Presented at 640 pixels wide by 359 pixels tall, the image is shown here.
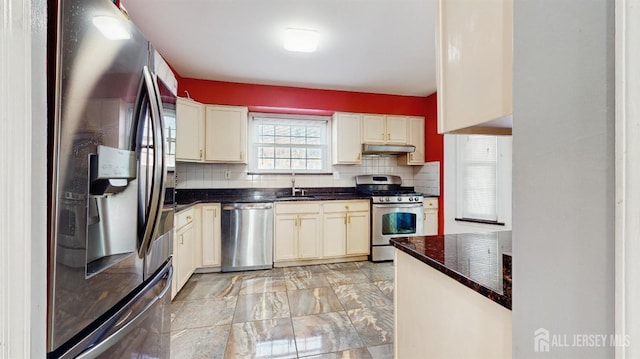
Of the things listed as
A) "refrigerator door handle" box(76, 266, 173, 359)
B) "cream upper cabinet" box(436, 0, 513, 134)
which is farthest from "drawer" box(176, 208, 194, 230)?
"cream upper cabinet" box(436, 0, 513, 134)

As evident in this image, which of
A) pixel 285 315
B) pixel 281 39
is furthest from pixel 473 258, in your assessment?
pixel 281 39

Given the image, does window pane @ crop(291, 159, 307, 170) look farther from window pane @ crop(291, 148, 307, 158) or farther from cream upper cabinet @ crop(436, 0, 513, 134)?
cream upper cabinet @ crop(436, 0, 513, 134)

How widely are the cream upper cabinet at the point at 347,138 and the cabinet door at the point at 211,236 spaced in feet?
5.87

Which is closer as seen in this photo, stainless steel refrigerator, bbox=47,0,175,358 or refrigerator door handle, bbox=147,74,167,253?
stainless steel refrigerator, bbox=47,0,175,358

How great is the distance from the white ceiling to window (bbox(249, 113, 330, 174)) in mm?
586

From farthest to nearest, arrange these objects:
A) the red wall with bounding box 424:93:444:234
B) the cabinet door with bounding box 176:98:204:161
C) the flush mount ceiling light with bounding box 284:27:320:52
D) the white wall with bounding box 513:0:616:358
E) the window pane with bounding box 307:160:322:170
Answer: the window pane with bounding box 307:160:322:170 < the red wall with bounding box 424:93:444:234 < the cabinet door with bounding box 176:98:204:161 < the flush mount ceiling light with bounding box 284:27:320:52 < the white wall with bounding box 513:0:616:358

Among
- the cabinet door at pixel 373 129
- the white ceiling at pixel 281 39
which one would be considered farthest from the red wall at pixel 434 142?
the cabinet door at pixel 373 129

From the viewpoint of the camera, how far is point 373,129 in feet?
13.0

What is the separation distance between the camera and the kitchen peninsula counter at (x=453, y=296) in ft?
2.40

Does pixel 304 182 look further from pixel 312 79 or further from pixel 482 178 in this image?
pixel 482 178

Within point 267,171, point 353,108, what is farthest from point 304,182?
point 353,108

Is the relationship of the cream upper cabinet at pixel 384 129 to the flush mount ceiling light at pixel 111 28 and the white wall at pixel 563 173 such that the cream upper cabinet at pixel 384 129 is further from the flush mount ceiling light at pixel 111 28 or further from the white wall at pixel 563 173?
the white wall at pixel 563 173

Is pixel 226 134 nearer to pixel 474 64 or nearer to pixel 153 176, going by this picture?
pixel 153 176

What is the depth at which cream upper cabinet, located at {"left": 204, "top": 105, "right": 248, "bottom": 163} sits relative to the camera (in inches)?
134
